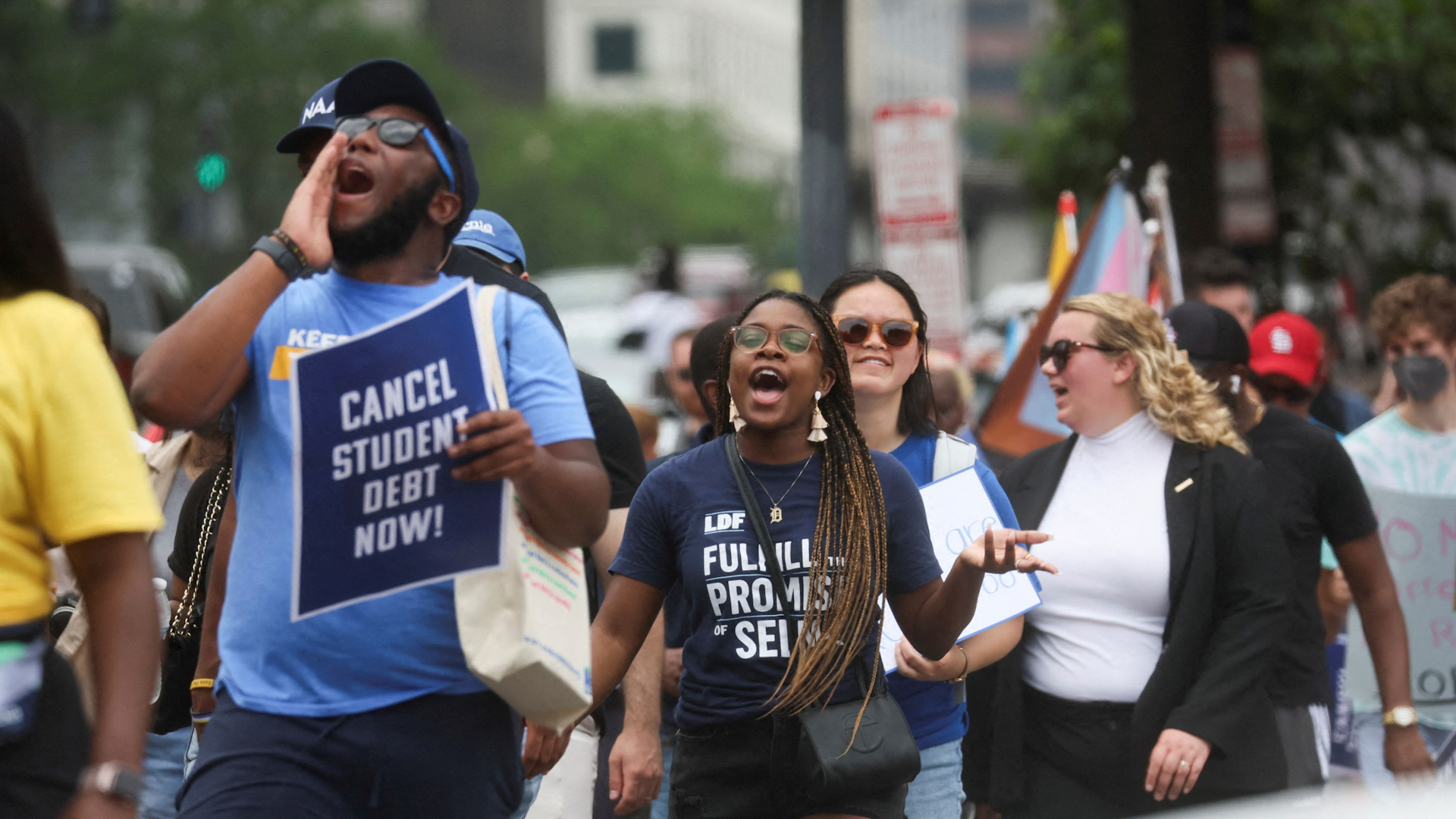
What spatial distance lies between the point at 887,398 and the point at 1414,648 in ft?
8.13

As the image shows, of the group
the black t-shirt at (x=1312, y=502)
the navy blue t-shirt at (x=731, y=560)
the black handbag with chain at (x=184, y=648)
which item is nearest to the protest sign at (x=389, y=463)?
the navy blue t-shirt at (x=731, y=560)

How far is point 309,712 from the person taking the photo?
3.27 metres

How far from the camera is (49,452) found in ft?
9.11

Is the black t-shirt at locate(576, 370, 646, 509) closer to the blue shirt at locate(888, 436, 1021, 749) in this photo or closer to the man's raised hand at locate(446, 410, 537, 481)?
the blue shirt at locate(888, 436, 1021, 749)

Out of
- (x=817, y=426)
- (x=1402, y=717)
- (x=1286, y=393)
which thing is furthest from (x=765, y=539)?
(x=1286, y=393)

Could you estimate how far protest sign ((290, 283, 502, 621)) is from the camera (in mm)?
3207

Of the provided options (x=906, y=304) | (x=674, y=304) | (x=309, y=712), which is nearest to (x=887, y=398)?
(x=906, y=304)

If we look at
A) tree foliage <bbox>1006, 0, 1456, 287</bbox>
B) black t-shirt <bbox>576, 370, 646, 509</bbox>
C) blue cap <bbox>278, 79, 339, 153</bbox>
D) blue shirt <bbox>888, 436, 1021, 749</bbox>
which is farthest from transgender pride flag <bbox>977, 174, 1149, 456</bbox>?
tree foliage <bbox>1006, 0, 1456, 287</bbox>

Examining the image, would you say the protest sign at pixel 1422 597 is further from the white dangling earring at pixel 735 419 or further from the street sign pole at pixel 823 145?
the street sign pole at pixel 823 145

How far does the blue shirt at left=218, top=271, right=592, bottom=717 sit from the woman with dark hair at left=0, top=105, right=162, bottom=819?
17.5 inches

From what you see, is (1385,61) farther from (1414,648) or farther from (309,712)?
(309,712)

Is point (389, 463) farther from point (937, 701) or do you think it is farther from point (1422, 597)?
point (1422, 597)

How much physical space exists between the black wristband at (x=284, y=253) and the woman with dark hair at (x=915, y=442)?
1804 millimetres

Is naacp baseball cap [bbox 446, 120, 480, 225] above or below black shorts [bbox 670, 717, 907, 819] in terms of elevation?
above
